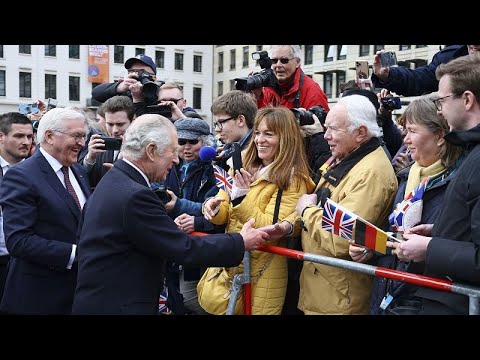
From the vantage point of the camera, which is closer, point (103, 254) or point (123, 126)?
point (103, 254)

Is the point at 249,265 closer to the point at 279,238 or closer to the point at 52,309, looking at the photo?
the point at 279,238

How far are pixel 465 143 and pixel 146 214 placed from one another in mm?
1620

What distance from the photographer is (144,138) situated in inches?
127

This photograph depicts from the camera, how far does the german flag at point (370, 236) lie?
281 centimetres

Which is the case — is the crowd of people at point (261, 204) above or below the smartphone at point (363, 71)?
below

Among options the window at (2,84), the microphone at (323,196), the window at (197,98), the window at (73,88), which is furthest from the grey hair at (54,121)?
the window at (197,98)

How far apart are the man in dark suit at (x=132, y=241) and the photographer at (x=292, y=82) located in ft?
6.27

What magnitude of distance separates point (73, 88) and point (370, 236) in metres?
49.9

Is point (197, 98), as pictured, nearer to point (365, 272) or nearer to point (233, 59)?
point (233, 59)

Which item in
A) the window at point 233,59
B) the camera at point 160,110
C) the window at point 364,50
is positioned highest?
the window at point 233,59

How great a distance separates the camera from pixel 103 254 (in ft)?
10.2

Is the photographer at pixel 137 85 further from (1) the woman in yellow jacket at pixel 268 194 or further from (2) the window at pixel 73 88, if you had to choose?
(2) the window at pixel 73 88
